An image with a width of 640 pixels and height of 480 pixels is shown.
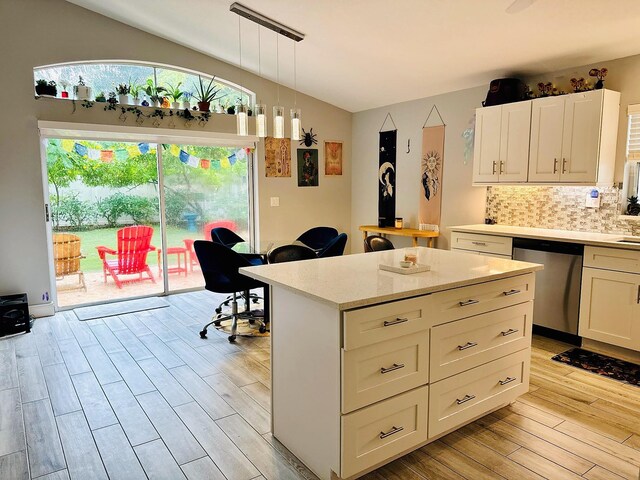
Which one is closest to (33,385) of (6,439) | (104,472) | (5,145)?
(6,439)

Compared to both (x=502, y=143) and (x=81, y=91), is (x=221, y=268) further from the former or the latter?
(x=502, y=143)

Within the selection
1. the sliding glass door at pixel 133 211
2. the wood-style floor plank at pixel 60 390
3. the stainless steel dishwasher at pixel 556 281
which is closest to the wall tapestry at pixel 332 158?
the sliding glass door at pixel 133 211

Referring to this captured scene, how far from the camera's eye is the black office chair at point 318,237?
574cm

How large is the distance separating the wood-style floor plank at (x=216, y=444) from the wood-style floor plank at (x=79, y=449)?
501 mm

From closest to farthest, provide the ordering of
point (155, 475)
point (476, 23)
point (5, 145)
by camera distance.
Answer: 1. point (155, 475)
2. point (476, 23)
3. point (5, 145)

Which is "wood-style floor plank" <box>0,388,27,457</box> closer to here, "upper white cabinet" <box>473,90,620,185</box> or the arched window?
the arched window

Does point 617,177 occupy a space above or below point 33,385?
above

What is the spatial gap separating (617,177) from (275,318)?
3.42m

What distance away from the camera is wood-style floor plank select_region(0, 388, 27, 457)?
7.97 feet

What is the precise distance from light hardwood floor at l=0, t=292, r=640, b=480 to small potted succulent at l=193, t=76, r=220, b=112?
3151 mm

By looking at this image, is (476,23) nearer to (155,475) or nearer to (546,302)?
(546,302)

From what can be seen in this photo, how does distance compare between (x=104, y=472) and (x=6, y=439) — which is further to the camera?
(x=6, y=439)

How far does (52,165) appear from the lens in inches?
194

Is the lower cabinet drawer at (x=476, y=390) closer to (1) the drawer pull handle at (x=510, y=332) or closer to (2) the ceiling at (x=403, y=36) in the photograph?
(1) the drawer pull handle at (x=510, y=332)
